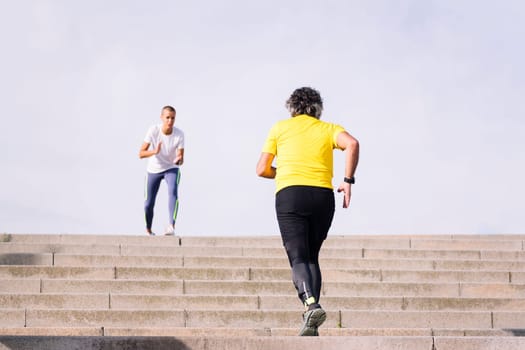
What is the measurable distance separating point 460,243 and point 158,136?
3.95 meters

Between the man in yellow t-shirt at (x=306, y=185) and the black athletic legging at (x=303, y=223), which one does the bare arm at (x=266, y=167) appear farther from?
the black athletic legging at (x=303, y=223)

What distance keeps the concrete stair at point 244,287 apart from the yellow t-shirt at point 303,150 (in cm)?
160

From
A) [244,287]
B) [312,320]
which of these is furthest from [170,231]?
[312,320]

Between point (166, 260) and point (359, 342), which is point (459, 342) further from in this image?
point (166, 260)

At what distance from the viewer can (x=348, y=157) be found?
6.60m

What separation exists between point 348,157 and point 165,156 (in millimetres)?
6570

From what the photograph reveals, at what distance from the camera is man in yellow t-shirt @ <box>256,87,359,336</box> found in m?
6.54

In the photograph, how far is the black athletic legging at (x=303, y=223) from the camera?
653cm

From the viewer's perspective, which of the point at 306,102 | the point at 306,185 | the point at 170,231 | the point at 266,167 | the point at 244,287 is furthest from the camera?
the point at 170,231

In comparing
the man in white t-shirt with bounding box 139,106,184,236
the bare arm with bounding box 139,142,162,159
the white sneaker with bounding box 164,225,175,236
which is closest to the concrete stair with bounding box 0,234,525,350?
the white sneaker with bounding box 164,225,175,236

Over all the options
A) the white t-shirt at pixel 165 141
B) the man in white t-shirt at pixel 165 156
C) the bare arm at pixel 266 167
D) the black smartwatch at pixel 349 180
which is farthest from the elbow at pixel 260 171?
the white t-shirt at pixel 165 141

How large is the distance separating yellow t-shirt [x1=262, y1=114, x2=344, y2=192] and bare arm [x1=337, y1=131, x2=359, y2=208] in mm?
62

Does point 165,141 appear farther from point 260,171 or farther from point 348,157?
point 348,157

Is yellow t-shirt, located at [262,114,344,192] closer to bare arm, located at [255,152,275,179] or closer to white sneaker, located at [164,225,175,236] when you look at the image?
bare arm, located at [255,152,275,179]
